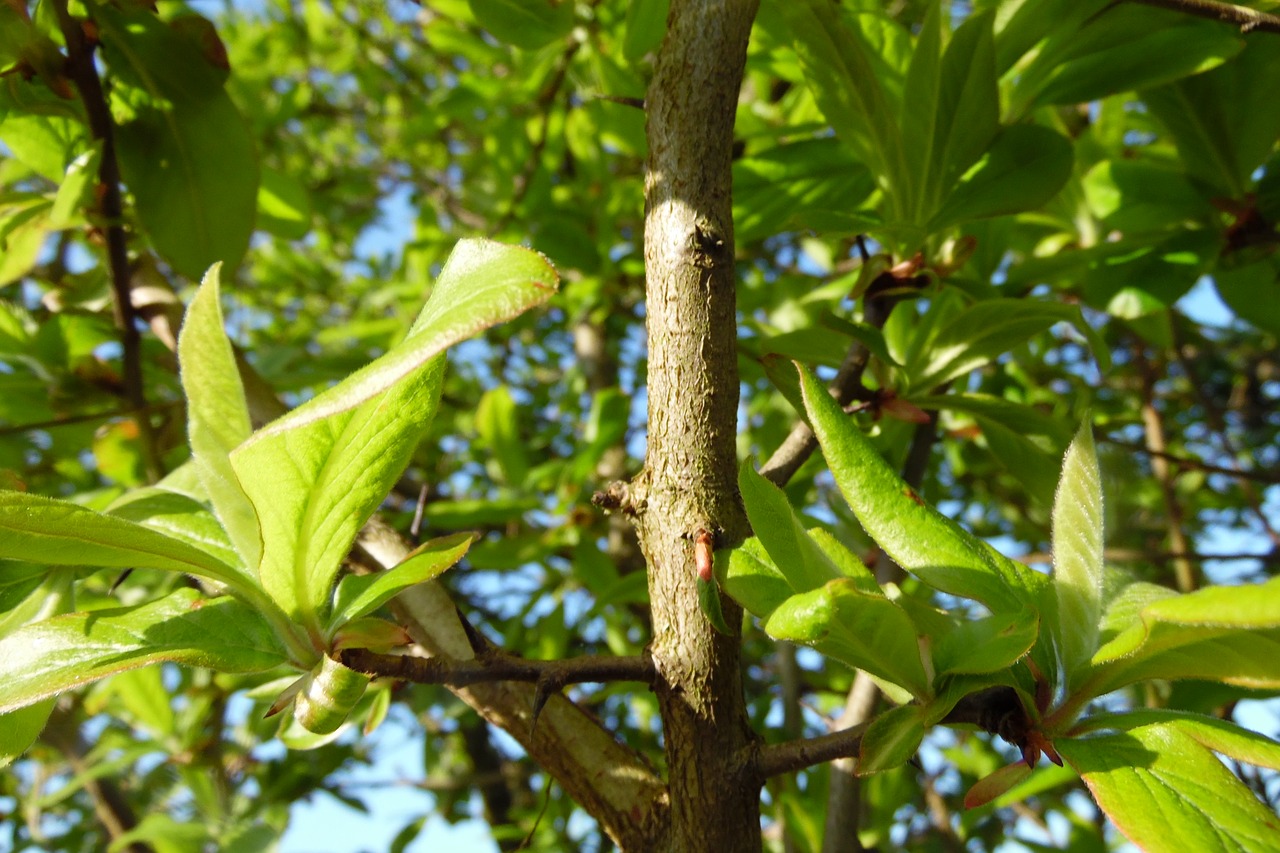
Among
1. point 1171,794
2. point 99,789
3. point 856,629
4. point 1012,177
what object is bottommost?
point 1171,794

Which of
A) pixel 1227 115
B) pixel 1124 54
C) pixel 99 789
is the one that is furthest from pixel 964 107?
pixel 99 789

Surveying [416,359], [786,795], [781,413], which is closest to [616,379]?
[781,413]

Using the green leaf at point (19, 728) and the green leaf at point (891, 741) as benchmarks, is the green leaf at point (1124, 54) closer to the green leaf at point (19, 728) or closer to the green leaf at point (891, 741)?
the green leaf at point (891, 741)

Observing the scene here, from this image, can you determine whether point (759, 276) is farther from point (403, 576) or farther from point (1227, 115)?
point (403, 576)

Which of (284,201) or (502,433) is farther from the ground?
(284,201)

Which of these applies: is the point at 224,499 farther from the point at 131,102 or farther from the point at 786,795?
the point at 786,795

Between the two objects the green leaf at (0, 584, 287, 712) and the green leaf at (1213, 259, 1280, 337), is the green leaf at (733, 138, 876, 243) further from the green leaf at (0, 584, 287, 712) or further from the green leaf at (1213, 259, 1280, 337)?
the green leaf at (0, 584, 287, 712)

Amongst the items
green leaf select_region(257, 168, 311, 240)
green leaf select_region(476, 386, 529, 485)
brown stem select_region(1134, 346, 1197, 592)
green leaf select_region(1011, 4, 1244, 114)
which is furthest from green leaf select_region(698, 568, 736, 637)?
brown stem select_region(1134, 346, 1197, 592)
